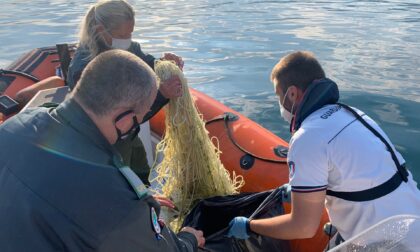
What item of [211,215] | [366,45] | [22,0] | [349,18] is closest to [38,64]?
[211,215]

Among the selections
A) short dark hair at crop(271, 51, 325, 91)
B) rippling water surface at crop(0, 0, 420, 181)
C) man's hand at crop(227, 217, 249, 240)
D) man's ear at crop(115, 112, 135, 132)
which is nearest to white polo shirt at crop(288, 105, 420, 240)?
short dark hair at crop(271, 51, 325, 91)

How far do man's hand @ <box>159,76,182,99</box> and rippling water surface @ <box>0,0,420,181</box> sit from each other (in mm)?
1957

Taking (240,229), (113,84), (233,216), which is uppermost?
(113,84)

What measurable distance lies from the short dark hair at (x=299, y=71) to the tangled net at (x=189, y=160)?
3.18 ft

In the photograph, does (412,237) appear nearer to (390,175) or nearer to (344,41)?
(390,175)

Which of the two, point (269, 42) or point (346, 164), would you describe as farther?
point (269, 42)

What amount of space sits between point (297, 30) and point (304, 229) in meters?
7.60

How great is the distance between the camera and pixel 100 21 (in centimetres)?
209

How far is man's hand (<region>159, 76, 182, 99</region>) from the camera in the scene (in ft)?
7.39

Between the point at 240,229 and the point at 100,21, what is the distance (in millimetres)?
Result: 1184

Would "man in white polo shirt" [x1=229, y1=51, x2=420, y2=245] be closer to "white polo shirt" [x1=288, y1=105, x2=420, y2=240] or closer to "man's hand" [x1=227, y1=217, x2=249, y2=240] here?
"white polo shirt" [x1=288, y1=105, x2=420, y2=240]

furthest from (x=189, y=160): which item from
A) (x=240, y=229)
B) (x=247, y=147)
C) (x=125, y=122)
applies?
(x=125, y=122)

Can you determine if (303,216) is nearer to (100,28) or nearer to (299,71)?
(299,71)

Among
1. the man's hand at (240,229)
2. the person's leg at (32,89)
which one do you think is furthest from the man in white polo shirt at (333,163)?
the person's leg at (32,89)
